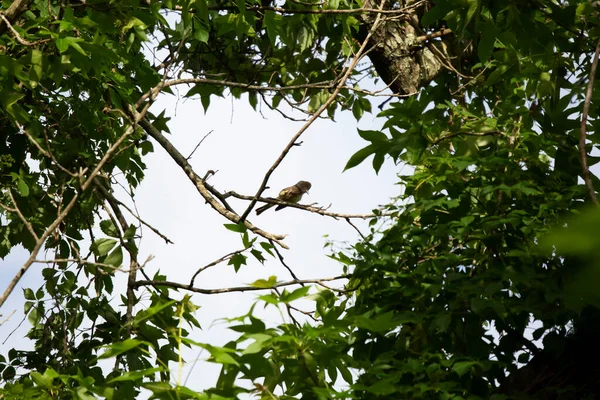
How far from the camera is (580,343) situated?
2.26 meters

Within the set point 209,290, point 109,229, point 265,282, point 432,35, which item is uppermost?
point 432,35

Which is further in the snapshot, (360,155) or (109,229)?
(109,229)

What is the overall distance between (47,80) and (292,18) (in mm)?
1397

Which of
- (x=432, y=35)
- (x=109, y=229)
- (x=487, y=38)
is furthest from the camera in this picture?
(x=432, y=35)

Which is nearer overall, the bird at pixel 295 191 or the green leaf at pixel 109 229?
the green leaf at pixel 109 229

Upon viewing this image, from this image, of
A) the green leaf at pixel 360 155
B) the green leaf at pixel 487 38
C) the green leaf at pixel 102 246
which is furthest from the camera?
the green leaf at pixel 102 246

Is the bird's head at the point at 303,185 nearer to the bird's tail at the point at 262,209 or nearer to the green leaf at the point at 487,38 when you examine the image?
the bird's tail at the point at 262,209

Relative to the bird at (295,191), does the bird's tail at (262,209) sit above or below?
Answer: below

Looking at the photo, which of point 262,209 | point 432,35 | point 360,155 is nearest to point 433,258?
point 360,155

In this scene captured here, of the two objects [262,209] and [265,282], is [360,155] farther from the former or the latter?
[262,209]

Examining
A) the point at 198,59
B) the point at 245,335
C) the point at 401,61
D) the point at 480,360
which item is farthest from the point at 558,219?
the point at 198,59

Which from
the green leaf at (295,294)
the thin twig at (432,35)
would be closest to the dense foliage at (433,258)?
the green leaf at (295,294)

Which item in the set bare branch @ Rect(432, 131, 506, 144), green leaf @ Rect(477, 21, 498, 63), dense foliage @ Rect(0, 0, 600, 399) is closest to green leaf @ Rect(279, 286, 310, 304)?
dense foliage @ Rect(0, 0, 600, 399)

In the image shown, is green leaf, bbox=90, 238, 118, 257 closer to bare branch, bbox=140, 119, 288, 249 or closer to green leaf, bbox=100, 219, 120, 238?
green leaf, bbox=100, 219, 120, 238
